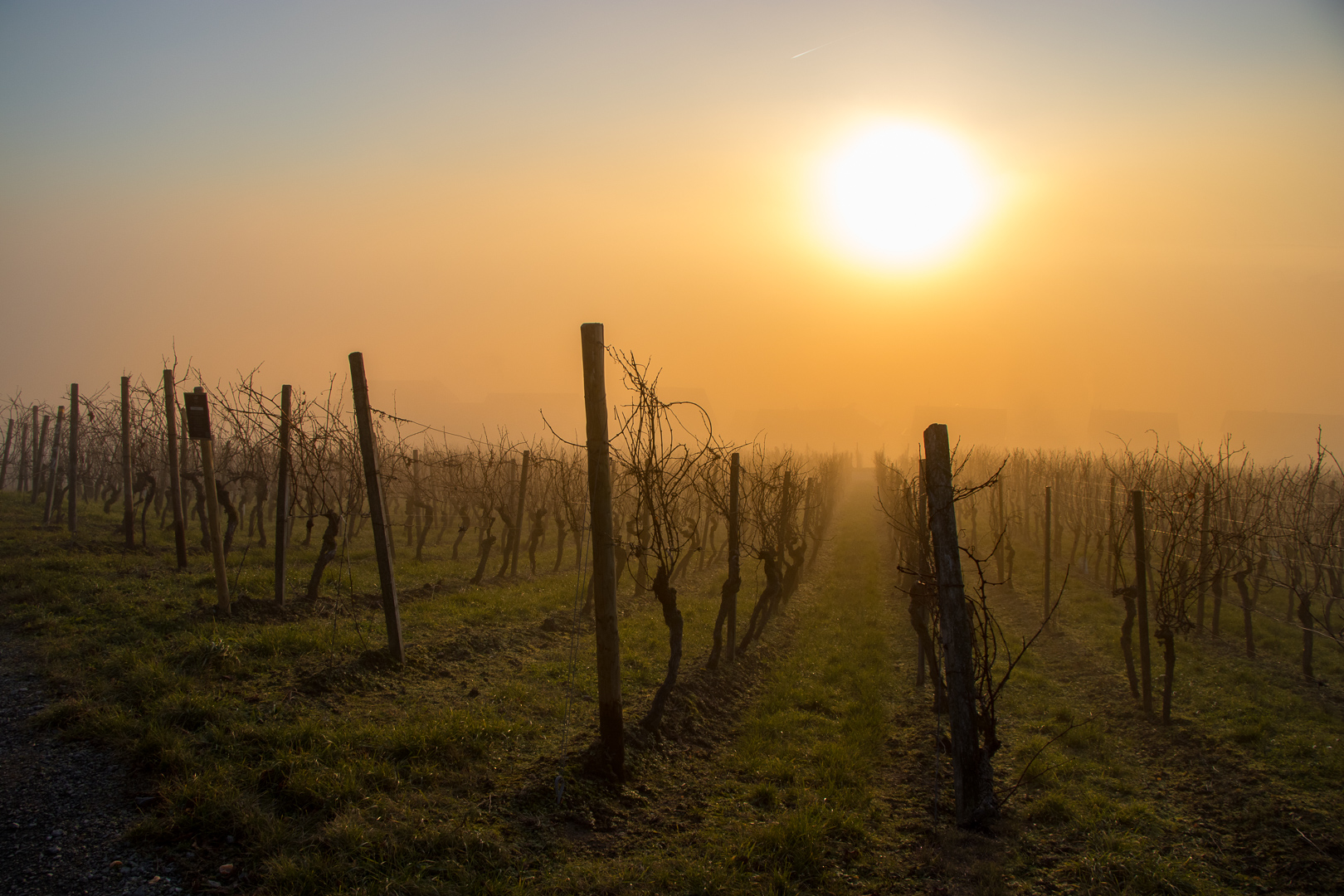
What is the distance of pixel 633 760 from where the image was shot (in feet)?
15.5

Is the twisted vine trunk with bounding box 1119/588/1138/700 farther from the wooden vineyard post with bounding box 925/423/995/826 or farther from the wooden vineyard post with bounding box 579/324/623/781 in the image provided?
the wooden vineyard post with bounding box 579/324/623/781

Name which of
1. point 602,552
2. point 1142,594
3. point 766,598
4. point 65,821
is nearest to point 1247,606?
point 1142,594

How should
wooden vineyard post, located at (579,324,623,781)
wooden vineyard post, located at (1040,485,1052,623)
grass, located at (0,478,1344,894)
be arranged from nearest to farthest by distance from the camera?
grass, located at (0,478,1344,894) < wooden vineyard post, located at (579,324,623,781) < wooden vineyard post, located at (1040,485,1052,623)

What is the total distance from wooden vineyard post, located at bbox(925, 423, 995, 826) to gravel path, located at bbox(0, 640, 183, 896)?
13.1ft

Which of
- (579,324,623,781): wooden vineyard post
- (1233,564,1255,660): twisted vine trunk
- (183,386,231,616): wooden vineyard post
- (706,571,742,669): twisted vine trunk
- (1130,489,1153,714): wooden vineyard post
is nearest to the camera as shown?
(579,324,623,781): wooden vineyard post

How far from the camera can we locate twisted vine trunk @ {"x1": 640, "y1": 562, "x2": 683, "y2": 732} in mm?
5105

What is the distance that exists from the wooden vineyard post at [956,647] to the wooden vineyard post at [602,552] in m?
1.98

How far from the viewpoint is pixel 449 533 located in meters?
20.4

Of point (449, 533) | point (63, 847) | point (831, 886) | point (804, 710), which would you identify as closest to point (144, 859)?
point (63, 847)

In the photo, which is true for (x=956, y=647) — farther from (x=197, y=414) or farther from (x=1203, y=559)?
(x=197, y=414)

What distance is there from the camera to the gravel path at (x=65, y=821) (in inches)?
121

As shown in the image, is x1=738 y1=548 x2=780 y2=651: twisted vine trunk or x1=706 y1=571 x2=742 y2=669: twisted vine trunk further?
x1=738 y1=548 x2=780 y2=651: twisted vine trunk

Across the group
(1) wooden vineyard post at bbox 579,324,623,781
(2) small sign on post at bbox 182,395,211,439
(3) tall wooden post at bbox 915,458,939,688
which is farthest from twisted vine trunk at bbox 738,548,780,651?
(2) small sign on post at bbox 182,395,211,439

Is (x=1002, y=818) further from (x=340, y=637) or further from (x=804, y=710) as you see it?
(x=340, y=637)
